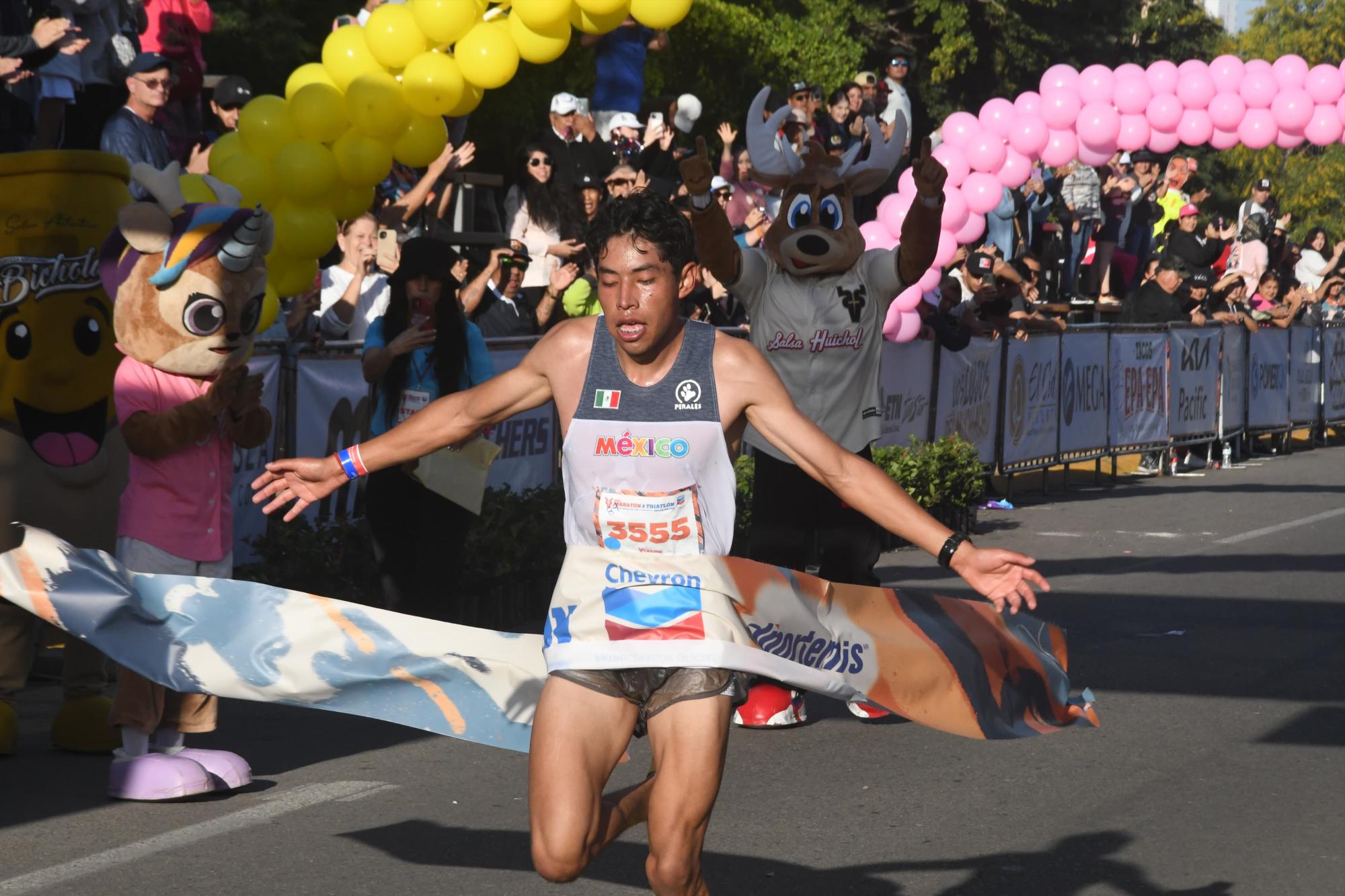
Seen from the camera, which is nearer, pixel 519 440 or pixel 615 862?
pixel 615 862

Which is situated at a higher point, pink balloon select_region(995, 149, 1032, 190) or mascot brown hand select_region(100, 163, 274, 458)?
pink balloon select_region(995, 149, 1032, 190)

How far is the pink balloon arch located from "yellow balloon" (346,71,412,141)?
605 cm

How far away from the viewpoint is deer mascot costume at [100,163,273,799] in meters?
6.39

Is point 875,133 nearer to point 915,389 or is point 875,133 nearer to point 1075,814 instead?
point 1075,814

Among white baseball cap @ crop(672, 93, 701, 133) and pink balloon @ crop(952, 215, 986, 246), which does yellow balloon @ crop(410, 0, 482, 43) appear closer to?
pink balloon @ crop(952, 215, 986, 246)

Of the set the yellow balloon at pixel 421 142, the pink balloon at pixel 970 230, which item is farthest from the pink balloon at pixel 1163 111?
the yellow balloon at pixel 421 142

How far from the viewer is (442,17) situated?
10.2 metres

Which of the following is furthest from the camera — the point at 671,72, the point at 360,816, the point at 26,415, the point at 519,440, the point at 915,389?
the point at 671,72

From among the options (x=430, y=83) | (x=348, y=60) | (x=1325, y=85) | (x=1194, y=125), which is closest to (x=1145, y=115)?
(x=1194, y=125)

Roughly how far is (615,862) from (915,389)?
30.3 feet

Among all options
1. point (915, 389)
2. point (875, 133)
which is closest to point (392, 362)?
point (875, 133)

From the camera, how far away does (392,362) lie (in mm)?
8391

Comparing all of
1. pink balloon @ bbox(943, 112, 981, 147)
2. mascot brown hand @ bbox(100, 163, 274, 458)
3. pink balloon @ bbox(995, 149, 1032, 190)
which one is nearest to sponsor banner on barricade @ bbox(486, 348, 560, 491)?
mascot brown hand @ bbox(100, 163, 274, 458)

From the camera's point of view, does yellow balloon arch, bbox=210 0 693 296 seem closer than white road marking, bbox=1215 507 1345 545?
Yes
